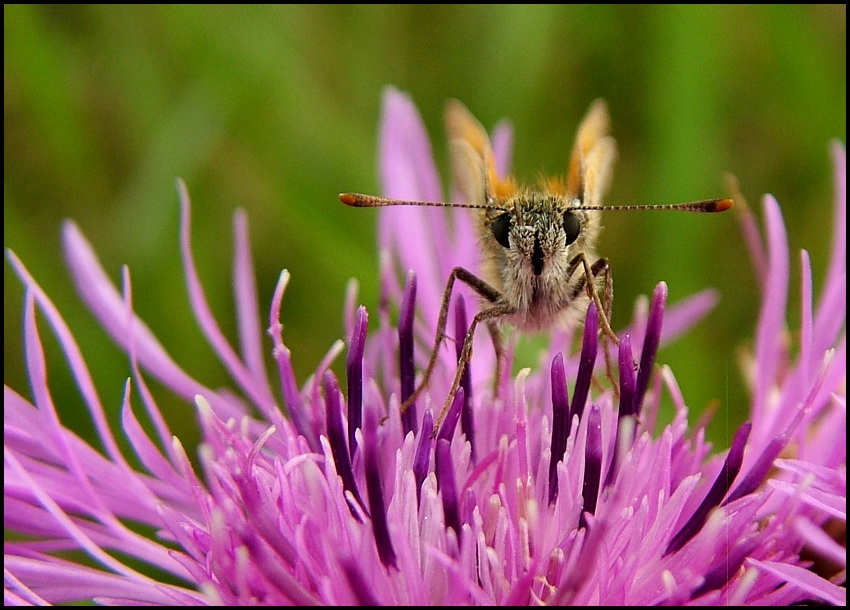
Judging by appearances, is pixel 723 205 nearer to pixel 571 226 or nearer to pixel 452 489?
pixel 571 226

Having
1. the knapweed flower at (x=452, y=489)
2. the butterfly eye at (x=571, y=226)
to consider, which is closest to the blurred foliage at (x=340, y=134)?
the knapweed flower at (x=452, y=489)

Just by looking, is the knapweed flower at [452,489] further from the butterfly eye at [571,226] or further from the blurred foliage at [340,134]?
the blurred foliage at [340,134]

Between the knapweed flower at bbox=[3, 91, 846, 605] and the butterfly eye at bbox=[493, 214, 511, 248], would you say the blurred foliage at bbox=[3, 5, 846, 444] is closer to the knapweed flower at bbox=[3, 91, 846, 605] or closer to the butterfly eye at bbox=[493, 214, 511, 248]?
the knapweed flower at bbox=[3, 91, 846, 605]

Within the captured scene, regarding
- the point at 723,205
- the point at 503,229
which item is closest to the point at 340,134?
the point at 503,229

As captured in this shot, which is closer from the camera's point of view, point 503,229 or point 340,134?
point 503,229

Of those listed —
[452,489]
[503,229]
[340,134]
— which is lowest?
[452,489]

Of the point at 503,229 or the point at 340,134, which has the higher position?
the point at 340,134
